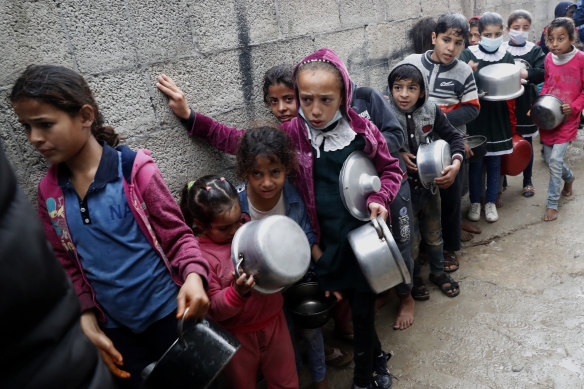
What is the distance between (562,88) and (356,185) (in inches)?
119

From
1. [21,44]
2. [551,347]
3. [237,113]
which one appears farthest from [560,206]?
[21,44]

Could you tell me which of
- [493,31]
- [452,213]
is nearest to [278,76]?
[452,213]

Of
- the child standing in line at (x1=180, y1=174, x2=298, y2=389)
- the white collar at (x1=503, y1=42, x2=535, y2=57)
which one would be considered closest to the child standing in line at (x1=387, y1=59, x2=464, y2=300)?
the child standing in line at (x1=180, y1=174, x2=298, y2=389)

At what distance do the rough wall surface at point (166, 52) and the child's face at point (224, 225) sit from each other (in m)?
0.43

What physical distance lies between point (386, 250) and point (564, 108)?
2922mm

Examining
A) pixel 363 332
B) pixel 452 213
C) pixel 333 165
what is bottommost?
pixel 363 332

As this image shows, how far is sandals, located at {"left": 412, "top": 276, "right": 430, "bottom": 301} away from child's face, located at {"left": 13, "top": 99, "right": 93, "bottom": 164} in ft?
8.16

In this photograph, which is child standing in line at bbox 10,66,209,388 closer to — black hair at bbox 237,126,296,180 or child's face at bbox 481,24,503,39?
black hair at bbox 237,126,296,180

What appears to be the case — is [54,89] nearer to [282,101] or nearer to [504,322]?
[282,101]

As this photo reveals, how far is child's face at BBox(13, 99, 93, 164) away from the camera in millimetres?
1435

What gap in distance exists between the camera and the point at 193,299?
1485 millimetres

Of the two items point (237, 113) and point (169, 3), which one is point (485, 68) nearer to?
point (237, 113)

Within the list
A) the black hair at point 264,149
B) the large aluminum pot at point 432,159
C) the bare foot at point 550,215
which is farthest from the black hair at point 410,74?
the bare foot at point 550,215

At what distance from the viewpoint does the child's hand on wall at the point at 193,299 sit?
1.47 meters
